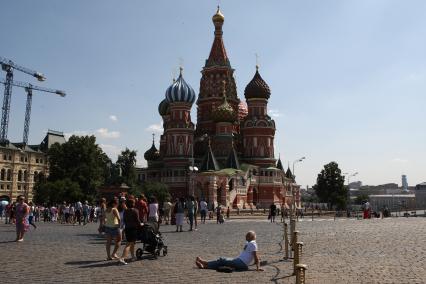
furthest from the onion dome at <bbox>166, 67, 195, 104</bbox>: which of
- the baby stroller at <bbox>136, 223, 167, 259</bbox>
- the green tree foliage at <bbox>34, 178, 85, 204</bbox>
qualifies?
the baby stroller at <bbox>136, 223, 167, 259</bbox>

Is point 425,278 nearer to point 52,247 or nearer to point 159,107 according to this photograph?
point 52,247

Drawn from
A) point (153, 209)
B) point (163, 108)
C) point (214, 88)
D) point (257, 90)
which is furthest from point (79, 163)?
point (153, 209)

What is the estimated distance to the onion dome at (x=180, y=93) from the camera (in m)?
75.6

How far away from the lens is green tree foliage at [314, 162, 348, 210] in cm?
8525

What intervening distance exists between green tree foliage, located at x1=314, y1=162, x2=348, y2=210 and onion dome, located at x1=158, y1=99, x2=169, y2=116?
3008 cm

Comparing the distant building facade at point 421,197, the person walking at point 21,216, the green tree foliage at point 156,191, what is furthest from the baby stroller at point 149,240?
the distant building facade at point 421,197

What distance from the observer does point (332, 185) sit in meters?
86.0

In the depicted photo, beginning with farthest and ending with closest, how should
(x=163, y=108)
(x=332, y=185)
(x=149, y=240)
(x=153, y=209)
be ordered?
(x=163, y=108)
(x=332, y=185)
(x=153, y=209)
(x=149, y=240)

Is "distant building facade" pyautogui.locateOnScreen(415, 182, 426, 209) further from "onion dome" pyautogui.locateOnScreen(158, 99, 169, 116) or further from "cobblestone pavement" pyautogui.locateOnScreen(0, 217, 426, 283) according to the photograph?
"cobblestone pavement" pyautogui.locateOnScreen(0, 217, 426, 283)

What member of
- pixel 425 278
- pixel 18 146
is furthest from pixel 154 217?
pixel 18 146

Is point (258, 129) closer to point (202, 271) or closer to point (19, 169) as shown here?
point (19, 169)

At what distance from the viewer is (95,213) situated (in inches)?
1575

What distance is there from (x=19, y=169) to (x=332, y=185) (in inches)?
2284

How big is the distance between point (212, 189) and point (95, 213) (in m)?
24.2
